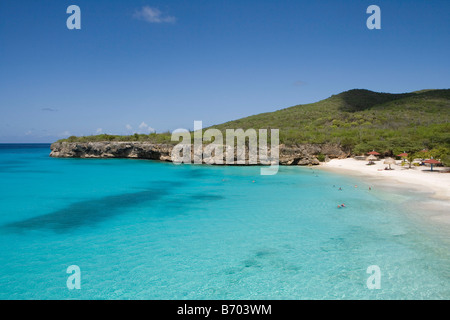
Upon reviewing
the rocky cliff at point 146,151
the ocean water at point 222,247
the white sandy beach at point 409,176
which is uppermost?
the rocky cliff at point 146,151

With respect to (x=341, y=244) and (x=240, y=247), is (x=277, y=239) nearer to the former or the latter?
(x=240, y=247)

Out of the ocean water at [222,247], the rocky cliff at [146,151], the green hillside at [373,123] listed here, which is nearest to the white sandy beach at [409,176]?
the ocean water at [222,247]

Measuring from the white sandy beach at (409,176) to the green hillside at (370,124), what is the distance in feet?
12.9

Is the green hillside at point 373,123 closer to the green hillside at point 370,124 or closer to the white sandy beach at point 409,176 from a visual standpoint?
the green hillside at point 370,124

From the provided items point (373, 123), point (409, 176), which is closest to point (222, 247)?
point (409, 176)

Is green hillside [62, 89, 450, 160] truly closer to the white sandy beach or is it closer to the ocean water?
the white sandy beach

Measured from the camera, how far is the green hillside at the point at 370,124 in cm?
3353

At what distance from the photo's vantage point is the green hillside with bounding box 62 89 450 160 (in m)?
33.5

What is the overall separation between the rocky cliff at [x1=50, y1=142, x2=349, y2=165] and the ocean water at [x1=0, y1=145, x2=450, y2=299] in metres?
18.5

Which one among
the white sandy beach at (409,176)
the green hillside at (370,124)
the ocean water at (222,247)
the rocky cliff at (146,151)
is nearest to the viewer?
the ocean water at (222,247)

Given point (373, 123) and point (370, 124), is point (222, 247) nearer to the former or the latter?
point (370, 124)

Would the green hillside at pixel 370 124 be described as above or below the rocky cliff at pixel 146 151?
above

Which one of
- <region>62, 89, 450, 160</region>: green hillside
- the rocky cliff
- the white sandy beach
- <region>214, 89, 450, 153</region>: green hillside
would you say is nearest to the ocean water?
the white sandy beach
